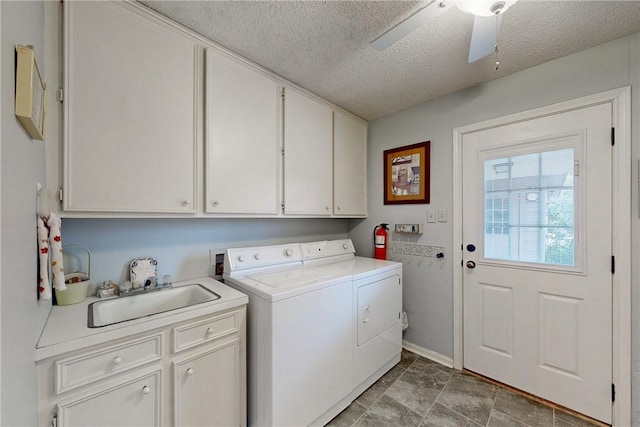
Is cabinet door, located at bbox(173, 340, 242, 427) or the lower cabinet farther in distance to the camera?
cabinet door, located at bbox(173, 340, 242, 427)

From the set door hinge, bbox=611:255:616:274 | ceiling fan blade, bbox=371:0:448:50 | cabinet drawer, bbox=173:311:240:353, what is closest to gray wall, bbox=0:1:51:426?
cabinet drawer, bbox=173:311:240:353

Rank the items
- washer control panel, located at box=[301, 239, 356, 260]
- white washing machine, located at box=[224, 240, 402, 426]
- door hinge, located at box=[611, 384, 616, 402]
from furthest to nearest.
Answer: washer control panel, located at box=[301, 239, 356, 260] → door hinge, located at box=[611, 384, 616, 402] → white washing machine, located at box=[224, 240, 402, 426]

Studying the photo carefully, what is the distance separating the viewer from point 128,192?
130 cm

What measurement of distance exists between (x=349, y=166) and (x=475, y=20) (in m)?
1.52

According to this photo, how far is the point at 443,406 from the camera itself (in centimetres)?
176

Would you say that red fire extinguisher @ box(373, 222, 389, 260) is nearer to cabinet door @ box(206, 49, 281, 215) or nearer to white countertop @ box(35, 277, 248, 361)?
cabinet door @ box(206, 49, 281, 215)

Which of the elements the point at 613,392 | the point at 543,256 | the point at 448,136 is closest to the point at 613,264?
the point at 543,256

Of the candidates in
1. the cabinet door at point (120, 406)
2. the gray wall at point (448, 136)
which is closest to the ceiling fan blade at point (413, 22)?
the gray wall at point (448, 136)

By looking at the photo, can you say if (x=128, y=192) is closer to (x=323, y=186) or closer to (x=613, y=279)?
(x=323, y=186)

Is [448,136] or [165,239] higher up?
[448,136]

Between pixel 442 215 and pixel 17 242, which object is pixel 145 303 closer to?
pixel 17 242

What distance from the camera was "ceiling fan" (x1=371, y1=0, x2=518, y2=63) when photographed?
3.59 feet

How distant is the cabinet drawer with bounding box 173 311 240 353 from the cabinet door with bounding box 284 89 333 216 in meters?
0.90

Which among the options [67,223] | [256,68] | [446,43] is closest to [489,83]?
[446,43]
